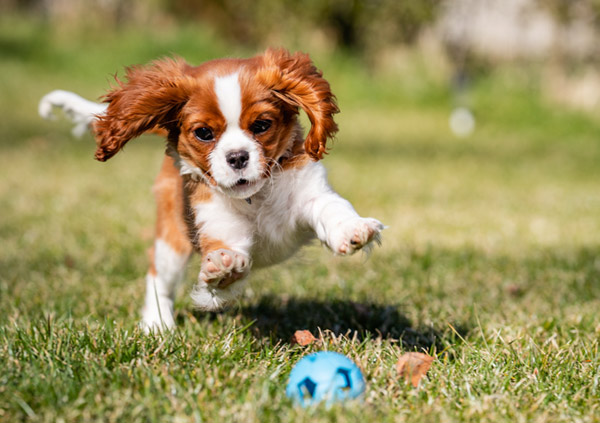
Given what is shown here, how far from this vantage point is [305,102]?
2553 mm

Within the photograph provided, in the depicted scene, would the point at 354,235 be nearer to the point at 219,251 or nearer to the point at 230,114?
the point at 219,251

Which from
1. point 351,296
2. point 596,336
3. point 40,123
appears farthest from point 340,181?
point 40,123

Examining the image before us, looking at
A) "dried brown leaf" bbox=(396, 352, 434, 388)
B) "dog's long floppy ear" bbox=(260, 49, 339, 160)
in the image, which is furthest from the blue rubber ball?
"dog's long floppy ear" bbox=(260, 49, 339, 160)

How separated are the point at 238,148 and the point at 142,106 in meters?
0.41

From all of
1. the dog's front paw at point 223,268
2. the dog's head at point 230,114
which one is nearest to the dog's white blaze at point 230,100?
the dog's head at point 230,114

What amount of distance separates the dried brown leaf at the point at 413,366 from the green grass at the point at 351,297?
0.10ft

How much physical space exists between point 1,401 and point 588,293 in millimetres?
2680

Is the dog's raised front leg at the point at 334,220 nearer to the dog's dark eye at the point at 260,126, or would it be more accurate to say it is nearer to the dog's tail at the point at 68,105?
the dog's dark eye at the point at 260,126

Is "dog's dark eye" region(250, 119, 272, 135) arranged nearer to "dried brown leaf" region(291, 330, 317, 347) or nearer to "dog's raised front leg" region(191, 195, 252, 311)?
"dog's raised front leg" region(191, 195, 252, 311)

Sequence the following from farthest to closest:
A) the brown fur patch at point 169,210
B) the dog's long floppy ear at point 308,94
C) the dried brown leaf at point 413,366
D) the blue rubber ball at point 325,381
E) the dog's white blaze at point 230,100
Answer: the brown fur patch at point 169,210 < the dog's long floppy ear at point 308,94 < the dog's white blaze at point 230,100 < the dried brown leaf at point 413,366 < the blue rubber ball at point 325,381

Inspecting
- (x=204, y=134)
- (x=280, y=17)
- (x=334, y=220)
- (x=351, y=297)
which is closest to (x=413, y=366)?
(x=334, y=220)

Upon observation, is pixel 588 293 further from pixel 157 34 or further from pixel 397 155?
pixel 157 34

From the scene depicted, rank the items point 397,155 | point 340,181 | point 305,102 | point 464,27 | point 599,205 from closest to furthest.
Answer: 1. point 305,102
2. point 599,205
3. point 340,181
4. point 397,155
5. point 464,27

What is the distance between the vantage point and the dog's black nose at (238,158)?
2367 millimetres
